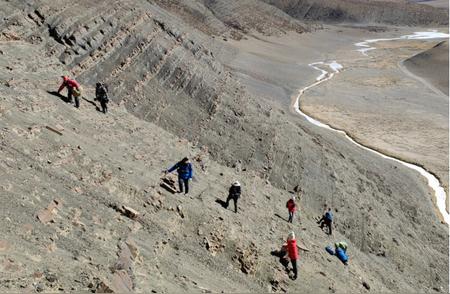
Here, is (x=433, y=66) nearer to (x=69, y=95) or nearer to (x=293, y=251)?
(x=69, y=95)

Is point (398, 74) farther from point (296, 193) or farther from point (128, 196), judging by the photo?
point (128, 196)

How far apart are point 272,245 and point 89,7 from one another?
19.2 meters

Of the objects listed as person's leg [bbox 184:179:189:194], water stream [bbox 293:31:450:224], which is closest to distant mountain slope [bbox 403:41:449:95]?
water stream [bbox 293:31:450:224]

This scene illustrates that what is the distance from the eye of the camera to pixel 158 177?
19203mm

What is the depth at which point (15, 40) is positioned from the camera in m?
24.6

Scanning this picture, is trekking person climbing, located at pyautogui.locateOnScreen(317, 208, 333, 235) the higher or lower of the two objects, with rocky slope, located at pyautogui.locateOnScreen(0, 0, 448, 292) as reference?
lower

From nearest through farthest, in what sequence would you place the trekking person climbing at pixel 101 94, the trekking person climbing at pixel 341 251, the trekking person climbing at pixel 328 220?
the trekking person climbing at pixel 341 251 → the trekking person climbing at pixel 101 94 → the trekking person climbing at pixel 328 220

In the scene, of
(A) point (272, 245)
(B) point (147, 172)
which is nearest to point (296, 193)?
(A) point (272, 245)

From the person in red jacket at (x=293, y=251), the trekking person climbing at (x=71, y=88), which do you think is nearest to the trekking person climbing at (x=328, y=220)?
the person in red jacket at (x=293, y=251)

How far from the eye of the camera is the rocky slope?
1330 centimetres

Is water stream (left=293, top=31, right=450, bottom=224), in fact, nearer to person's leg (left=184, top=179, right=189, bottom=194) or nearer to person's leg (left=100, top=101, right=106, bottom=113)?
person's leg (left=184, top=179, right=189, bottom=194)

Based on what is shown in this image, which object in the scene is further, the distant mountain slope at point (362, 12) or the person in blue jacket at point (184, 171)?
the distant mountain slope at point (362, 12)

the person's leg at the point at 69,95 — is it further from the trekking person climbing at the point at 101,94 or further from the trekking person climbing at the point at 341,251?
the trekking person climbing at the point at 341,251

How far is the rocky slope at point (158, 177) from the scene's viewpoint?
13.3 meters
